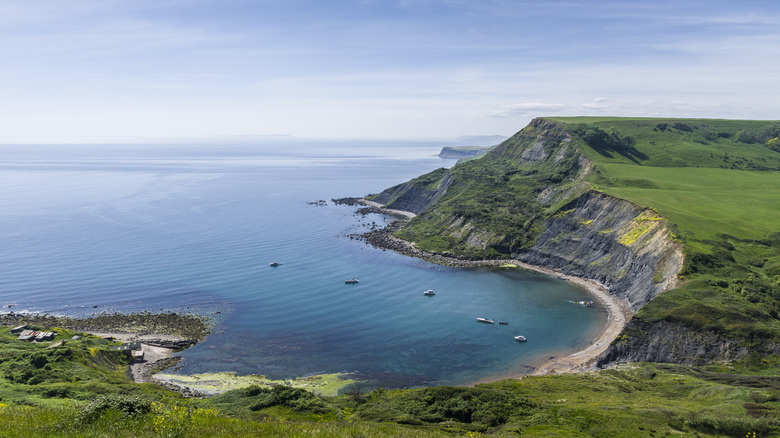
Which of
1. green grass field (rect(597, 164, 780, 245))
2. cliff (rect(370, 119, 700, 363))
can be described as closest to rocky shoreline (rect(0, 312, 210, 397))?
cliff (rect(370, 119, 700, 363))

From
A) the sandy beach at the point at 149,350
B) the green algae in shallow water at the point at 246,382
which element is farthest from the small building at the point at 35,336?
the green algae in shallow water at the point at 246,382

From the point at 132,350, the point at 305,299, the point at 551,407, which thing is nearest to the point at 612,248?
the point at 551,407

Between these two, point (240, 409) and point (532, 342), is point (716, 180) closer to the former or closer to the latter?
point (532, 342)

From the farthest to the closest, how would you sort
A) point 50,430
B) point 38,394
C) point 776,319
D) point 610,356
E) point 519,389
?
point 610,356
point 776,319
point 519,389
point 38,394
point 50,430

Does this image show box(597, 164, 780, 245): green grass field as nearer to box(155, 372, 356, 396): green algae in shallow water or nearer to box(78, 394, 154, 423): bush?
box(155, 372, 356, 396): green algae in shallow water

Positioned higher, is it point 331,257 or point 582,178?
point 582,178

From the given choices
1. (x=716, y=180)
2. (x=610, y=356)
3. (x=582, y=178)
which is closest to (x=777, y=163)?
(x=716, y=180)

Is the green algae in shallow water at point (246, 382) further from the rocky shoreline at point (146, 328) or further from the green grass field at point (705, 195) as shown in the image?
the green grass field at point (705, 195)

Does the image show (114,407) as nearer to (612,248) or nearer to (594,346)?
(594,346)
